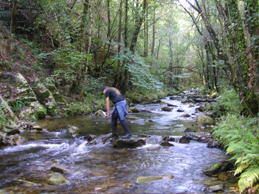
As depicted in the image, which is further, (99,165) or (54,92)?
(54,92)

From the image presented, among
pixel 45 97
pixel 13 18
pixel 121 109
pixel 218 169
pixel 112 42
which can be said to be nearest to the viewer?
pixel 218 169

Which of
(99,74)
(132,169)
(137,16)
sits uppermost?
(137,16)

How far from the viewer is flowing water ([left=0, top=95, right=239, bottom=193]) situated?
3.64 m

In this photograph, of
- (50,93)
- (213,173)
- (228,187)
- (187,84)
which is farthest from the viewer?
(187,84)

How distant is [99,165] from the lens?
189 inches

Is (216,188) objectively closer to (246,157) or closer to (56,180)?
(246,157)

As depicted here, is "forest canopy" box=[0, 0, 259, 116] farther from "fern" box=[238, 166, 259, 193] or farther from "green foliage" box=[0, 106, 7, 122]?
"green foliage" box=[0, 106, 7, 122]

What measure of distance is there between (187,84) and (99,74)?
Answer: 33890 millimetres

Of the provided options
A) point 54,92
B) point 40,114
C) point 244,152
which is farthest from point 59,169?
point 54,92

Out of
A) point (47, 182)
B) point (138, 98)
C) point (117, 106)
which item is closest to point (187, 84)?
point (138, 98)

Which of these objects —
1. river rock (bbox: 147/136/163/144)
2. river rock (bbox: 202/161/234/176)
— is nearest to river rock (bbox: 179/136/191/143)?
river rock (bbox: 147/136/163/144)

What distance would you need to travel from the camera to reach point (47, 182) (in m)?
3.78

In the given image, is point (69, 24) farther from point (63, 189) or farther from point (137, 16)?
point (63, 189)

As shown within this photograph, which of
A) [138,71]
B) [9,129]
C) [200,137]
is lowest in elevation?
[200,137]
